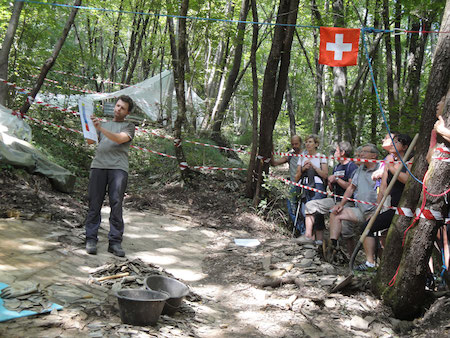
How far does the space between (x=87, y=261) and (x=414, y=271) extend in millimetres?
3443

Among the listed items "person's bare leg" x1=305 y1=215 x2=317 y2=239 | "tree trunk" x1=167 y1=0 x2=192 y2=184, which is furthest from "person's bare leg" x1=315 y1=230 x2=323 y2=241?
"tree trunk" x1=167 y1=0 x2=192 y2=184

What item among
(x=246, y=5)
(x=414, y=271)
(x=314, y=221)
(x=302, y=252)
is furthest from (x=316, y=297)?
(x=246, y=5)

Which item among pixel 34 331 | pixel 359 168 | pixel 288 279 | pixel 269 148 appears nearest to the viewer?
pixel 34 331

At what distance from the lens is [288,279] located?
496 cm

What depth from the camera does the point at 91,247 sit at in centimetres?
492

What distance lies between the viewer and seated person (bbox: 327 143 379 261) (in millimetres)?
6008

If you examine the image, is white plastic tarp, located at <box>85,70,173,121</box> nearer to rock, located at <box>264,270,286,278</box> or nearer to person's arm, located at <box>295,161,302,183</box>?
person's arm, located at <box>295,161,302,183</box>

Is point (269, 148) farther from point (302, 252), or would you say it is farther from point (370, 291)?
point (370, 291)

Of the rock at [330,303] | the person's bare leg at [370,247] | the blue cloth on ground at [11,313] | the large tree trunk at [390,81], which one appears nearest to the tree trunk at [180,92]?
the large tree trunk at [390,81]

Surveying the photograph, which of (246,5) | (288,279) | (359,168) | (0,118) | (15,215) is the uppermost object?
(246,5)

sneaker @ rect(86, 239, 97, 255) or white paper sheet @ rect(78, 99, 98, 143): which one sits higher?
white paper sheet @ rect(78, 99, 98, 143)

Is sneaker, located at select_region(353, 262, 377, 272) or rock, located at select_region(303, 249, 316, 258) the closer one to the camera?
sneaker, located at select_region(353, 262, 377, 272)

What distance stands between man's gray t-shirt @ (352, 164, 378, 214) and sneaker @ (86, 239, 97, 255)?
3.73m

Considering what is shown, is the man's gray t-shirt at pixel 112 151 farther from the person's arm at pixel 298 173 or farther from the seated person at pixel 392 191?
the person's arm at pixel 298 173
